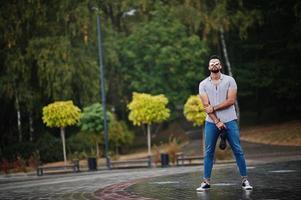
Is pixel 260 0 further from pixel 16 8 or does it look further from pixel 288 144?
pixel 16 8

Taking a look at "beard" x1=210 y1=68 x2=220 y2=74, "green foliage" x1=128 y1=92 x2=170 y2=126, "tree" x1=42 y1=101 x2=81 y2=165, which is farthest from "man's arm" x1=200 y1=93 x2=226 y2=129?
"green foliage" x1=128 y1=92 x2=170 y2=126

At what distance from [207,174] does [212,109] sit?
1.13 m

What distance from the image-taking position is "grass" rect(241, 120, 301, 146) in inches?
1413

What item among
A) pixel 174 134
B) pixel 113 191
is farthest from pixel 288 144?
pixel 113 191

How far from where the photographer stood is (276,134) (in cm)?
3881

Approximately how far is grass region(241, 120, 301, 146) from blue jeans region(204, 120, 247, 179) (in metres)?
24.6

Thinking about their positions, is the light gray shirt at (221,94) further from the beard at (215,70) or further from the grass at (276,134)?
the grass at (276,134)

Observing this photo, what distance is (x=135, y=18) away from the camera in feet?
170

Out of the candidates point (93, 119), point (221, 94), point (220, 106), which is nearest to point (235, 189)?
point (220, 106)

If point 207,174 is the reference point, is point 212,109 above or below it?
above

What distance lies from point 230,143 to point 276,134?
29980 mm

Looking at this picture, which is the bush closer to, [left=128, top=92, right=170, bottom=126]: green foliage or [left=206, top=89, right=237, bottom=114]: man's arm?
[left=128, top=92, right=170, bottom=126]: green foliage

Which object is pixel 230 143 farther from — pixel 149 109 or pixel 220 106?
pixel 149 109

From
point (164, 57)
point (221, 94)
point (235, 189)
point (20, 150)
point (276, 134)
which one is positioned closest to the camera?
point (221, 94)
